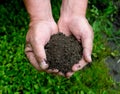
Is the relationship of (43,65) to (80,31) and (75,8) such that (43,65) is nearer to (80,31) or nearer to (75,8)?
(80,31)

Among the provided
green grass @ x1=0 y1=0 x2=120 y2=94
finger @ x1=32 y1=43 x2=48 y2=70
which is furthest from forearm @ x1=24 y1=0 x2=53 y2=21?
green grass @ x1=0 y1=0 x2=120 y2=94

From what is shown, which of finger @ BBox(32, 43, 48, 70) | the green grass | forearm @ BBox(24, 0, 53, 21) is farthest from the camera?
the green grass

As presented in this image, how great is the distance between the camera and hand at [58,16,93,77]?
2.25 metres

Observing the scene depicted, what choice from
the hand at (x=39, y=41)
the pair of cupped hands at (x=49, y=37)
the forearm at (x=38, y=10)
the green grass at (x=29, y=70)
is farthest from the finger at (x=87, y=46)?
the green grass at (x=29, y=70)

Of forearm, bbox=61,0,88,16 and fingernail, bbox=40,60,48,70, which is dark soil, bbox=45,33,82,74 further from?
forearm, bbox=61,0,88,16

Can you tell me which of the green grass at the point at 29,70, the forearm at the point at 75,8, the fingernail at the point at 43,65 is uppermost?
the forearm at the point at 75,8

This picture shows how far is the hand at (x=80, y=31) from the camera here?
2.25 m

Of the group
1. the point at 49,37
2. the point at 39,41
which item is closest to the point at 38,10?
the point at 49,37

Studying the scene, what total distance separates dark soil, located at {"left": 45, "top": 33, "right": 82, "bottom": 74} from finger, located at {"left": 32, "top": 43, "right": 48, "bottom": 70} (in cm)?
8

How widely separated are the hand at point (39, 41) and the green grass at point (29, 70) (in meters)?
0.43

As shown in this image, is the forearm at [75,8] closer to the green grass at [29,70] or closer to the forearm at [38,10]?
the forearm at [38,10]

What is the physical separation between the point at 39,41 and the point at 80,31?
31 cm

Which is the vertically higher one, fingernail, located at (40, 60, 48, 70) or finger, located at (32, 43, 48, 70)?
finger, located at (32, 43, 48, 70)

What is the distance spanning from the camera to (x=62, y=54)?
227 cm
